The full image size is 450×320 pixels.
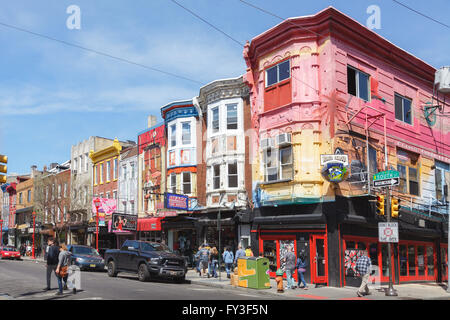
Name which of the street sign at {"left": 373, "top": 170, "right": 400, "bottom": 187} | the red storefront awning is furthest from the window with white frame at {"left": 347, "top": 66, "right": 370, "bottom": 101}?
the red storefront awning

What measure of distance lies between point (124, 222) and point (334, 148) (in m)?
17.2

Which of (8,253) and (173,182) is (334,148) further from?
(8,253)

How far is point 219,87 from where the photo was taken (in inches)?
1105

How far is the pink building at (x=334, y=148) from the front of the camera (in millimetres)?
20641

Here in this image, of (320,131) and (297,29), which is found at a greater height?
(297,29)

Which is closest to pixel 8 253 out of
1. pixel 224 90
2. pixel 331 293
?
pixel 224 90

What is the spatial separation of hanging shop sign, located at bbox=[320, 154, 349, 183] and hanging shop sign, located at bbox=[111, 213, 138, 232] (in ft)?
55.4

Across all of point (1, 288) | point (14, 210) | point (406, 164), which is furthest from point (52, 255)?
point (14, 210)

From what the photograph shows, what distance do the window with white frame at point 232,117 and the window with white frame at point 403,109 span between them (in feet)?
29.1

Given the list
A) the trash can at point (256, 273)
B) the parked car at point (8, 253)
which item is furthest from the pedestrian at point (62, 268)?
the parked car at point (8, 253)

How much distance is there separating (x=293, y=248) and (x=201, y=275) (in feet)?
17.3

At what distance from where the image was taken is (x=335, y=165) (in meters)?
20.1

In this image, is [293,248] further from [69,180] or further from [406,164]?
[69,180]

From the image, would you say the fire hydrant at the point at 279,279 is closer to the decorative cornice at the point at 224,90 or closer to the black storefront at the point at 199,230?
the black storefront at the point at 199,230
